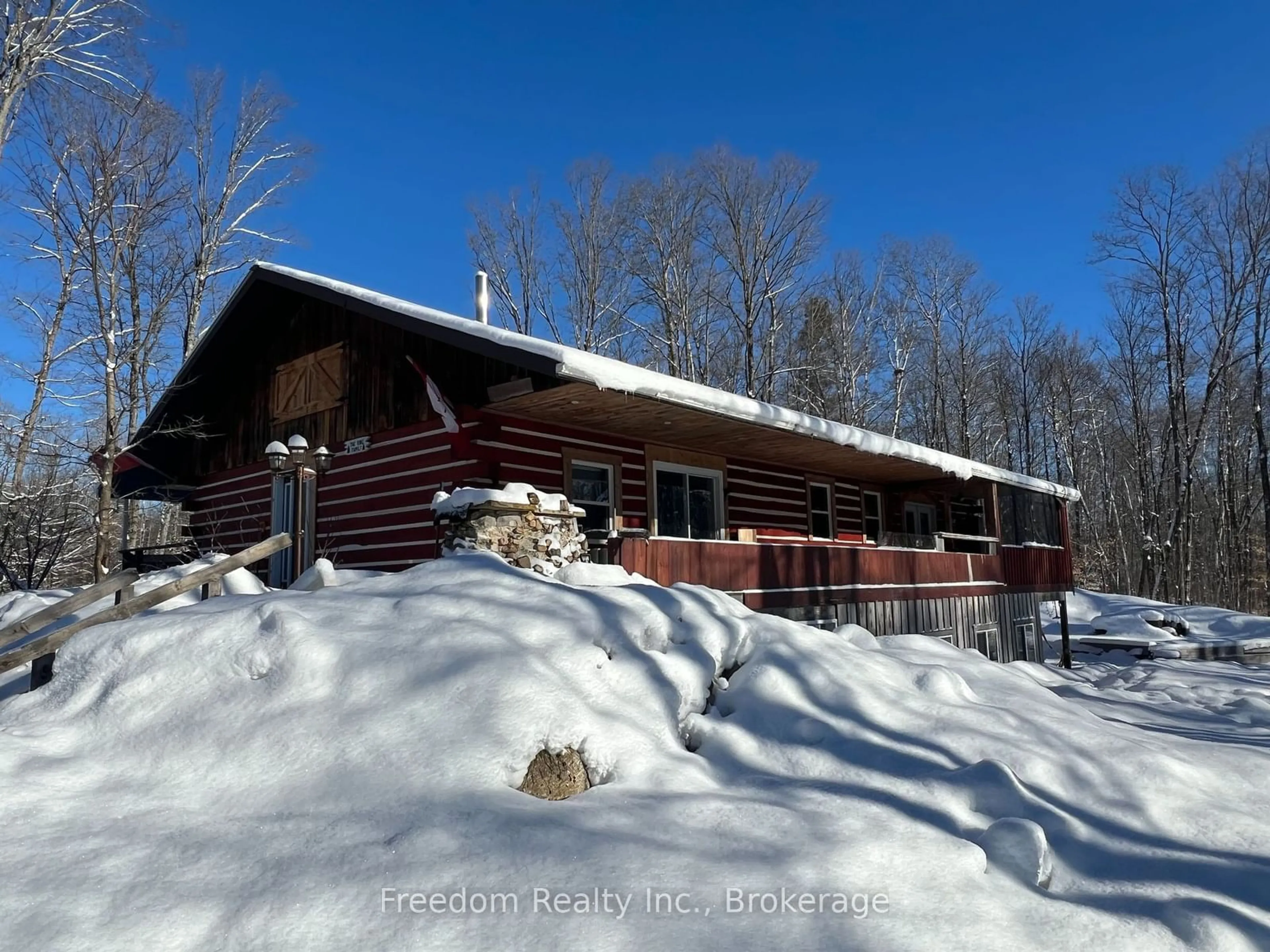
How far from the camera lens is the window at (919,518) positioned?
2011 centimetres

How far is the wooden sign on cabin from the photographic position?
41.1ft

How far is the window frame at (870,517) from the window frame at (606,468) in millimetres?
8146

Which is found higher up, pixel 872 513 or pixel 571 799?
pixel 872 513

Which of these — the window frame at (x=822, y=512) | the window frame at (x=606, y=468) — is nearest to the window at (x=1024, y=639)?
the window frame at (x=822, y=512)

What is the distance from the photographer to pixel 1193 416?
36250 mm

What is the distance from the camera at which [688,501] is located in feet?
44.3

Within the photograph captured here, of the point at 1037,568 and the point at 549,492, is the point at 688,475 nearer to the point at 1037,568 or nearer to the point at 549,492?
the point at 549,492

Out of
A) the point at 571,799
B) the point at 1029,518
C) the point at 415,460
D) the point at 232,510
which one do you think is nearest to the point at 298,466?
the point at 415,460

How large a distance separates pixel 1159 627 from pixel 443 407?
24.0m

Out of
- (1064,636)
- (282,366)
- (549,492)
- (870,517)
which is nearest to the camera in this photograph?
(549,492)

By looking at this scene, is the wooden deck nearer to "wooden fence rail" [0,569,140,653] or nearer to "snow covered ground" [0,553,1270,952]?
"snow covered ground" [0,553,1270,952]

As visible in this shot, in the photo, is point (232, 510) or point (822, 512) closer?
point (232, 510)

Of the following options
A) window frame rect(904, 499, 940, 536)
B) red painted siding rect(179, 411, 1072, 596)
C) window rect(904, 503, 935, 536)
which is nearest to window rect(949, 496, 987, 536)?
window frame rect(904, 499, 940, 536)

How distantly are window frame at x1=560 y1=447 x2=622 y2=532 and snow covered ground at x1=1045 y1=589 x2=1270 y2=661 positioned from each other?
16750mm
